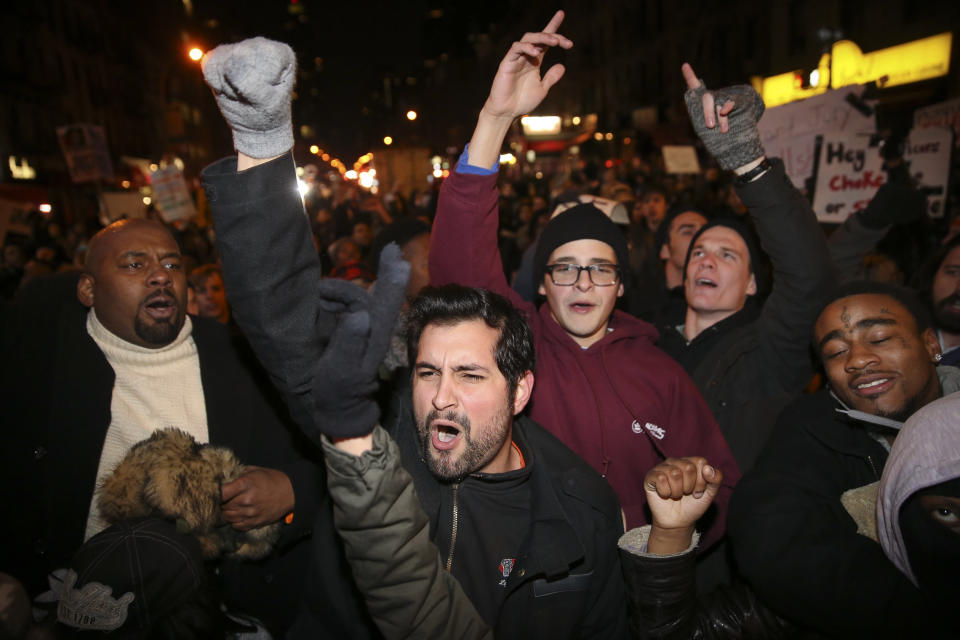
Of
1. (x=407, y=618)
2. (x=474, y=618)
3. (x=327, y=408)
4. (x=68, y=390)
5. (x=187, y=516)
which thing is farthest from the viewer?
(x=68, y=390)

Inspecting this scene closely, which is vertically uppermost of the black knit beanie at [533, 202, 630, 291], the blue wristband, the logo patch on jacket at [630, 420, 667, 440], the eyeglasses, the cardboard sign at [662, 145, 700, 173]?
the cardboard sign at [662, 145, 700, 173]

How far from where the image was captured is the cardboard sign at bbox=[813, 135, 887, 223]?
18.5 feet

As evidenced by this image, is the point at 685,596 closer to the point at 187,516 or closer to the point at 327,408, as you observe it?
the point at 327,408

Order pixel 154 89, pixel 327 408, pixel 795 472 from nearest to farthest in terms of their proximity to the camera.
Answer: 1. pixel 327 408
2. pixel 795 472
3. pixel 154 89

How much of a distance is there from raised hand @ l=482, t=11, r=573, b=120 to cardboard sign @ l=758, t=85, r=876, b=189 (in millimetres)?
3908

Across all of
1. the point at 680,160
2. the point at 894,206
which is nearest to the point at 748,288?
the point at 894,206

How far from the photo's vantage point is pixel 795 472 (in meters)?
2.21

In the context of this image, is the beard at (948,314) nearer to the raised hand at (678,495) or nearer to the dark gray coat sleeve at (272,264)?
the raised hand at (678,495)

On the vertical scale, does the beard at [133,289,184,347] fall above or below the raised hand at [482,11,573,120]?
below

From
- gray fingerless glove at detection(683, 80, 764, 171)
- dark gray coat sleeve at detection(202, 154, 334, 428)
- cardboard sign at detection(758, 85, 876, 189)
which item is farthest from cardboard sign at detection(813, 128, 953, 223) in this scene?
dark gray coat sleeve at detection(202, 154, 334, 428)

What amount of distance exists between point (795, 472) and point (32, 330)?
3.31 metres

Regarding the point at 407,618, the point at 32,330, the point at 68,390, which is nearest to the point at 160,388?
the point at 68,390

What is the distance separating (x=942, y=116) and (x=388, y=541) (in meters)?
9.03

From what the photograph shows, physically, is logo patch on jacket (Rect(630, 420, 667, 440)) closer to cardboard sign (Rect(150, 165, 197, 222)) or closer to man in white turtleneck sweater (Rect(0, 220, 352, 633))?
man in white turtleneck sweater (Rect(0, 220, 352, 633))
